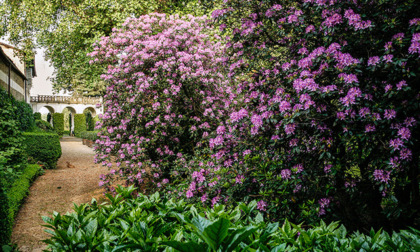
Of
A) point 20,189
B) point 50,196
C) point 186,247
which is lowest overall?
point 50,196

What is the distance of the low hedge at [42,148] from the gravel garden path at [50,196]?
0.50 metres

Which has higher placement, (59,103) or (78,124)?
(59,103)

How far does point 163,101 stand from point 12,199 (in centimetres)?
371

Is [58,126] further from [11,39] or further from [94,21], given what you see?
[94,21]

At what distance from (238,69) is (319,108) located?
3.79 feet

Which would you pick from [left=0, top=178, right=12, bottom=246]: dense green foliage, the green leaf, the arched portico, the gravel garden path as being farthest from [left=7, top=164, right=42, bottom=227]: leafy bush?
the arched portico

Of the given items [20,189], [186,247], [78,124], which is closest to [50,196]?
[20,189]

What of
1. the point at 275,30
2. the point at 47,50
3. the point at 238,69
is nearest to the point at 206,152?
the point at 238,69

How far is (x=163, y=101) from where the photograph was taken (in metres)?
6.41

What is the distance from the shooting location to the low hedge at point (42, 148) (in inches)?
452

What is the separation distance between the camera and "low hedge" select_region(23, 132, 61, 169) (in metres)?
11.5

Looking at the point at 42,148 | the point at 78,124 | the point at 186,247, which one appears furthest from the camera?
the point at 78,124

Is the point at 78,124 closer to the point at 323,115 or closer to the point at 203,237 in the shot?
the point at 323,115

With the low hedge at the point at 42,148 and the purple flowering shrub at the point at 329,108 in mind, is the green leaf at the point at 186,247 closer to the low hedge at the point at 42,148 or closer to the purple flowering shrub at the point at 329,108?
the purple flowering shrub at the point at 329,108
